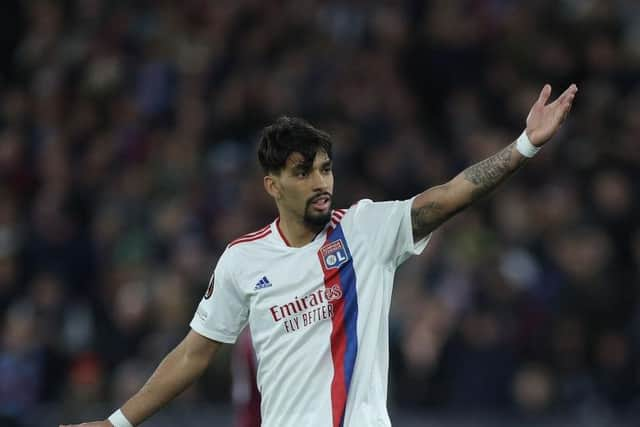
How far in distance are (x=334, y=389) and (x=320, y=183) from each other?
889 mm

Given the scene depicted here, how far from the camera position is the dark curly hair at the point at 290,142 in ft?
19.4

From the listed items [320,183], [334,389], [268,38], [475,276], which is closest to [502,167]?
[320,183]

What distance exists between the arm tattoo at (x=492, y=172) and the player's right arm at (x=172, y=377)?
149cm

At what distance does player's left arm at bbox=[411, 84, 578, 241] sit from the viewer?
5590 mm

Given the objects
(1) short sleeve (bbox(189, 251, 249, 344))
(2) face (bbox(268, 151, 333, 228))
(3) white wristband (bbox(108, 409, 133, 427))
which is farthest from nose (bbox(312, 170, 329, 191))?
(3) white wristband (bbox(108, 409, 133, 427))

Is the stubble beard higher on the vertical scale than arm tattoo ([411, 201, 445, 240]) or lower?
higher

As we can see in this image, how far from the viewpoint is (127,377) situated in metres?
11.3

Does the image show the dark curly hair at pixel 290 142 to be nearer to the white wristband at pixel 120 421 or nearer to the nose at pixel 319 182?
the nose at pixel 319 182

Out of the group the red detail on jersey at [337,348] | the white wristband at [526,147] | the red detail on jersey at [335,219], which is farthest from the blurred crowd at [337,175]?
the white wristband at [526,147]

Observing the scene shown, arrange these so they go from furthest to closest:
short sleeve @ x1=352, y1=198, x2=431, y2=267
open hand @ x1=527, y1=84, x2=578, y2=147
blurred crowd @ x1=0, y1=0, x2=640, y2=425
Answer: blurred crowd @ x1=0, y1=0, x2=640, y2=425, short sleeve @ x1=352, y1=198, x2=431, y2=267, open hand @ x1=527, y1=84, x2=578, y2=147

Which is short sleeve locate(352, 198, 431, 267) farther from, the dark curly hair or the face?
the dark curly hair

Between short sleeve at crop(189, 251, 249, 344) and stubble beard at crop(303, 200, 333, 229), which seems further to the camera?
short sleeve at crop(189, 251, 249, 344)

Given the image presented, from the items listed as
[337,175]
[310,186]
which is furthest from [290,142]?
[337,175]

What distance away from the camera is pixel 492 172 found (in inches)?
222
